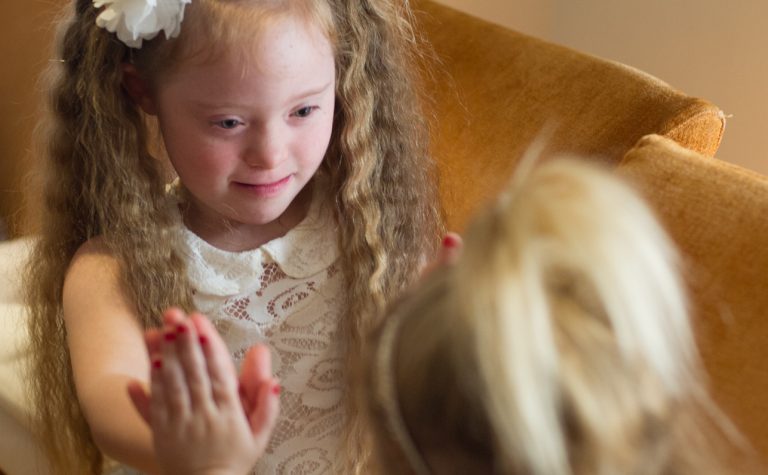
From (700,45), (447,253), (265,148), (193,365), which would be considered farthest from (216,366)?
(700,45)

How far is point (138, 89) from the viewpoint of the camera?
1.11 m

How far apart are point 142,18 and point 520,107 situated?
64 centimetres

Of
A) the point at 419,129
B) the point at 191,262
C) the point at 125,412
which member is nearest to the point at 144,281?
→ the point at 191,262

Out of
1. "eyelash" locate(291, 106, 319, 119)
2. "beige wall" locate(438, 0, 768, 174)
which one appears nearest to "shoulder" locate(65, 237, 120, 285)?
"eyelash" locate(291, 106, 319, 119)

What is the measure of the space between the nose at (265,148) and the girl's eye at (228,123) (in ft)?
0.06

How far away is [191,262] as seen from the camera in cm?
114

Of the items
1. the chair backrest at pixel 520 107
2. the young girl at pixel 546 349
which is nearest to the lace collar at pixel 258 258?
the chair backrest at pixel 520 107

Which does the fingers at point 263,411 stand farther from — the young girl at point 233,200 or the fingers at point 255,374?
the young girl at point 233,200

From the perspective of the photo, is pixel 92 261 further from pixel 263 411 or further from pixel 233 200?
pixel 263 411

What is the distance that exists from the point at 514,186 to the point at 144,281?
0.59 meters

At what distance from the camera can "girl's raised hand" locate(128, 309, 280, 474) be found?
2.25 ft

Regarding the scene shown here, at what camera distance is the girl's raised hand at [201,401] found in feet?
2.25

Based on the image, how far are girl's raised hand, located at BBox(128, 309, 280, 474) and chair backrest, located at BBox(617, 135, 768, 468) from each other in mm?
439

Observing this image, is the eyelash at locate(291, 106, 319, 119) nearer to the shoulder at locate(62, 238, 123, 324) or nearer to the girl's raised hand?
the shoulder at locate(62, 238, 123, 324)
